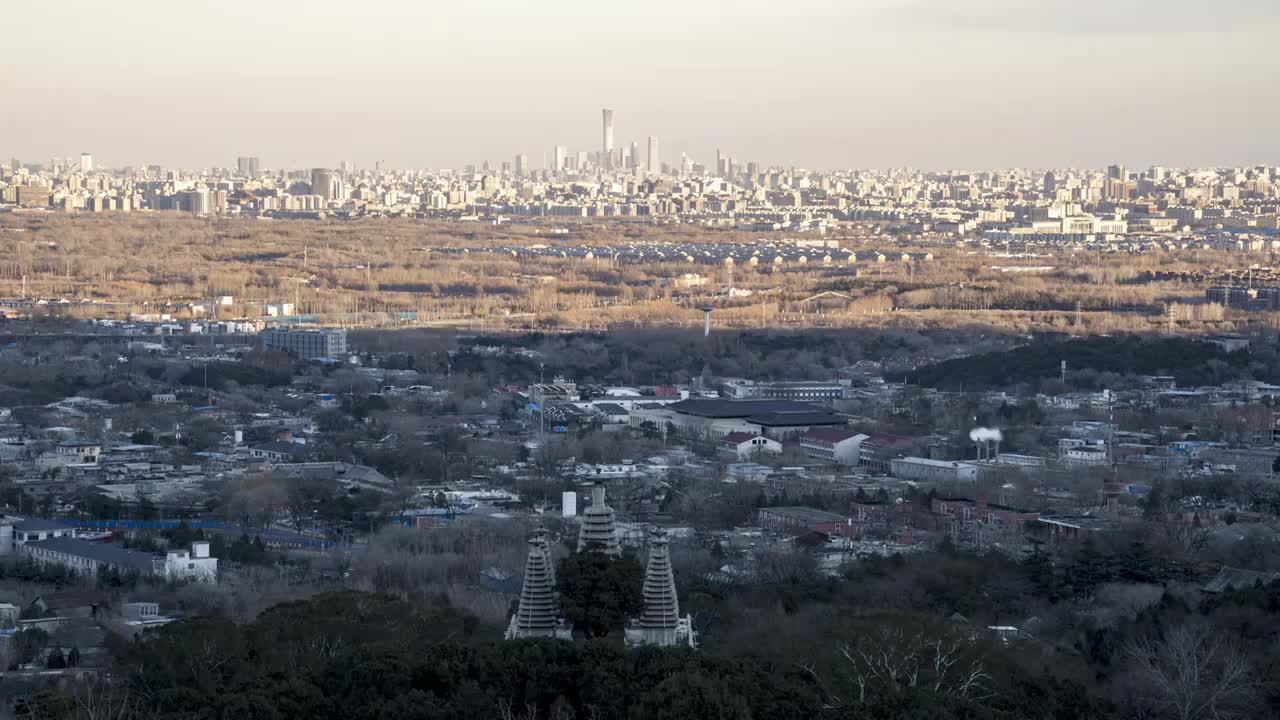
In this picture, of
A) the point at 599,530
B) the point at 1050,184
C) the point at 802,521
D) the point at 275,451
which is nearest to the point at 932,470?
the point at 802,521

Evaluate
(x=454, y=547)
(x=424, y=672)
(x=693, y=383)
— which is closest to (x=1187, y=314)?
(x=693, y=383)

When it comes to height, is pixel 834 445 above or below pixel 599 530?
below

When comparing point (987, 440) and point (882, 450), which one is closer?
point (882, 450)

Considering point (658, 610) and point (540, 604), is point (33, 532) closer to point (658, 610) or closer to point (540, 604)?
point (540, 604)

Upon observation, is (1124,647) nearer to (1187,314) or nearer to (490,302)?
(1187,314)

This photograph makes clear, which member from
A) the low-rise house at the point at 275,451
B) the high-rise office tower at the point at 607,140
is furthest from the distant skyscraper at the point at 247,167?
the low-rise house at the point at 275,451
